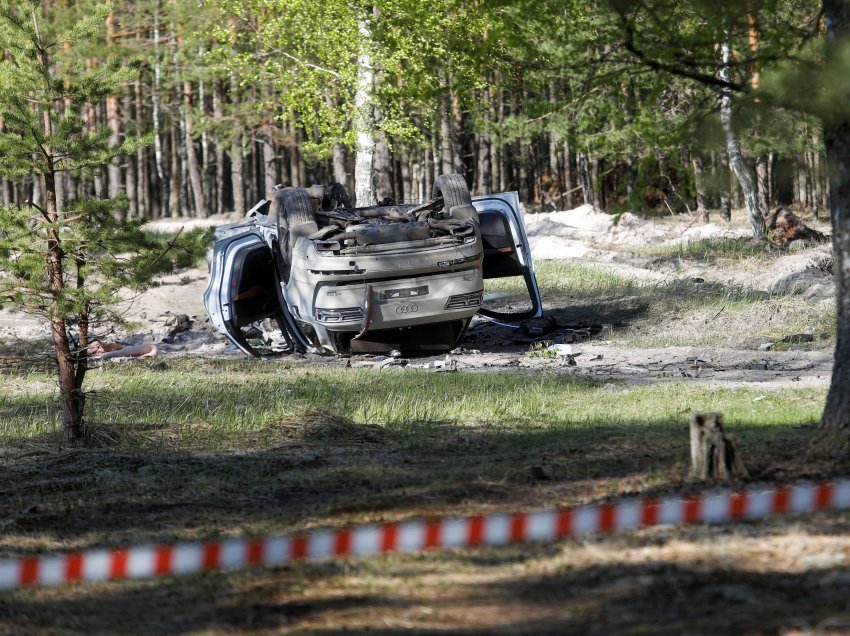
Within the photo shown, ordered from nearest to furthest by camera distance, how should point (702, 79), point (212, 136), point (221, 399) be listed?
1. point (702, 79)
2. point (221, 399)
3. point (212, 136)

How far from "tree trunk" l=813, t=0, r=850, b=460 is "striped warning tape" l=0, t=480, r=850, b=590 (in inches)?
47.6

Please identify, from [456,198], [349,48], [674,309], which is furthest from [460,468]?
[349,48]

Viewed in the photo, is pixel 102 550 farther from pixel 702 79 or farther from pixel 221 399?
pixel 221 399

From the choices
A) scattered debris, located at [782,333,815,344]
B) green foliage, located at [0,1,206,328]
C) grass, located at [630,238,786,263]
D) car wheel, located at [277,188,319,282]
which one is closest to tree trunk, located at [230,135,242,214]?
grass, located at [630,238,786,263]

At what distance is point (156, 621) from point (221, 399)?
7.35 metres

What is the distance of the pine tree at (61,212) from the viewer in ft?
30.7

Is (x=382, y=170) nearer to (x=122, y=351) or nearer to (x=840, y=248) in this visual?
(x=122, y=351)

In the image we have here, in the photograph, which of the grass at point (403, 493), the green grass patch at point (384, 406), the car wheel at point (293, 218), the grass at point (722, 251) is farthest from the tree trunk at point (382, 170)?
the grass at point (403, 493)

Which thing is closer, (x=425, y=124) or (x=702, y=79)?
(x=702, y=79)

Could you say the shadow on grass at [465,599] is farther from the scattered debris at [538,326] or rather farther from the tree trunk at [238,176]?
the tree trunk at [238,176]

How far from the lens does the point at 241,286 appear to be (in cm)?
1688

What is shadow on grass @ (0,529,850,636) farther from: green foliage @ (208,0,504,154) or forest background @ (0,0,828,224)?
green foliage @ (208,0,504,154)

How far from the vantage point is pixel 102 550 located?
6203 millimetres

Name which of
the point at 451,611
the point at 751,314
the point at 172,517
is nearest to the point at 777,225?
the point at 751,314
